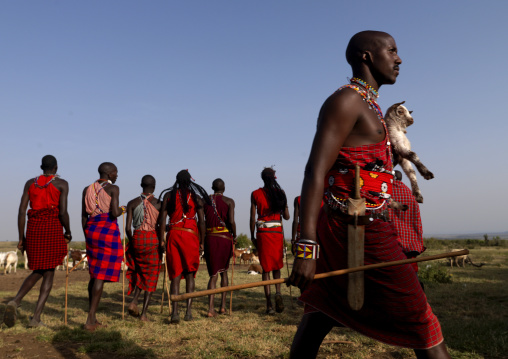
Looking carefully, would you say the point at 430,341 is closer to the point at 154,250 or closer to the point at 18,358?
the point at 18,358

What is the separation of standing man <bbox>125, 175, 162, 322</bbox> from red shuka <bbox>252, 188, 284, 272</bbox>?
168 centimetres

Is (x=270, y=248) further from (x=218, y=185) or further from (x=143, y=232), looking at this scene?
(x=143, y=232)

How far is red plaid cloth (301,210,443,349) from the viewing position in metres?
2.10

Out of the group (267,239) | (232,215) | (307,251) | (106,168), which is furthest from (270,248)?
(307,251)

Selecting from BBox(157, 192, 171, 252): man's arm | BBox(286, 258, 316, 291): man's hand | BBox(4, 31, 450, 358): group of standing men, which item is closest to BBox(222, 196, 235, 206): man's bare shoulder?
BBox(157, 192, 171, 252): man's arm

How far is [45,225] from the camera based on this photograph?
18.9 feet

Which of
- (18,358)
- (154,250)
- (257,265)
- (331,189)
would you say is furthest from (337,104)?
(257,265)

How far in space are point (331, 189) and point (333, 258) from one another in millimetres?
371

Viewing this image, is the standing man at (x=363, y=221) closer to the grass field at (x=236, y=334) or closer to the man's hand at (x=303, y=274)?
the man's hand at (x=303, y=274)

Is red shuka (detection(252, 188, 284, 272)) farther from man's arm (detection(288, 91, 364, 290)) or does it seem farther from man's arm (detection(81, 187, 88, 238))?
man's arm (detection(288, 91, 364, 290))

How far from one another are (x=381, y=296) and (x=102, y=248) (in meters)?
4.59

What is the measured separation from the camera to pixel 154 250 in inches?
269

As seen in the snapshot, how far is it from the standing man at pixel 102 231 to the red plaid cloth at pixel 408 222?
12.2 ft

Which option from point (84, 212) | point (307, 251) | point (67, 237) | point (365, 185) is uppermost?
point (365, 185)
